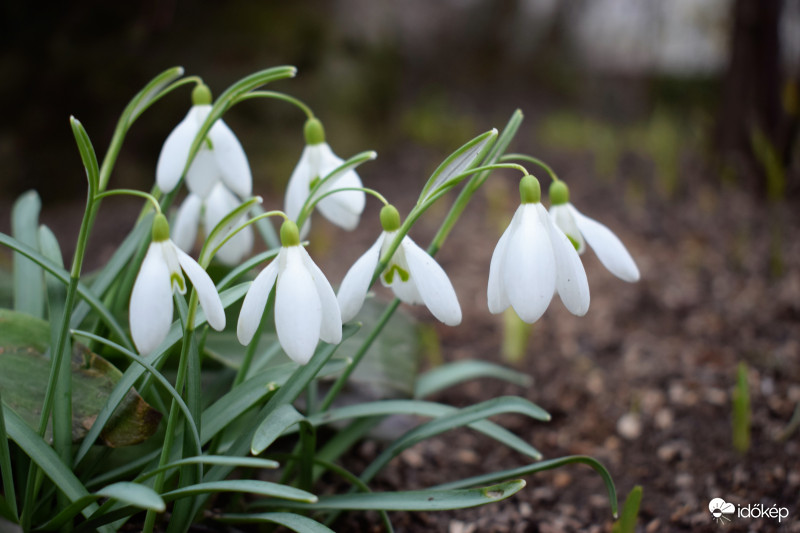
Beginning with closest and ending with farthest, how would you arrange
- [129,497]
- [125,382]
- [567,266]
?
[129,497] < [567,266] < [125,382]

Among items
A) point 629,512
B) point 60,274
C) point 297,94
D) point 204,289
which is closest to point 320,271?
point 204,289

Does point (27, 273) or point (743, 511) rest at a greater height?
point (27, 273)


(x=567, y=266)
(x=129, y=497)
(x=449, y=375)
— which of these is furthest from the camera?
(x=449, y=375)

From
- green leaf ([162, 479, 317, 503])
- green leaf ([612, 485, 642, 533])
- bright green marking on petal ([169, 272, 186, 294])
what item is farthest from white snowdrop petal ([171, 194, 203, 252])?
green leaf ([612, 485, 642, 533])

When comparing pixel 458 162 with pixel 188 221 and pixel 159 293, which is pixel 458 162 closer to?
pixel 159 293

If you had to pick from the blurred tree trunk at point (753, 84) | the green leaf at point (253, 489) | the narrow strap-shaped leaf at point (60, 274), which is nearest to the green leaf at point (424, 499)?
the green leaf at point (253, 489)

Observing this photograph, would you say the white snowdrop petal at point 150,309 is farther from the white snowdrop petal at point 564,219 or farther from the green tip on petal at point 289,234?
the white snowdrop petal at point 564,219

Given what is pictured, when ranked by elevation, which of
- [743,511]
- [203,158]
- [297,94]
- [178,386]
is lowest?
[743,511]
